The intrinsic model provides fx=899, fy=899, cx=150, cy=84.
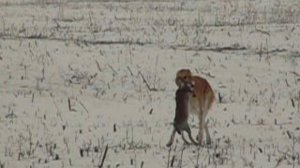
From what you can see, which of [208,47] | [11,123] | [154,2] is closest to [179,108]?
[11,123]

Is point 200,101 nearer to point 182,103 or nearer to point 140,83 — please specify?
point 182,103

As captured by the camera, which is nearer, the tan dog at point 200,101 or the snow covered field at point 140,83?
the snow covered field at point 140,83

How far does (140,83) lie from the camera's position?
1470 centimetres

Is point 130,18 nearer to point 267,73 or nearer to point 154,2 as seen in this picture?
point 154,2

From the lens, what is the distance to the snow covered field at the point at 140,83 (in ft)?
31.2

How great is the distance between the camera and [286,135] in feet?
35.1

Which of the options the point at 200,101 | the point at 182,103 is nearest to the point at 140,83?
the point at 200,101

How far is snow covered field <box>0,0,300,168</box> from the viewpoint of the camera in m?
9.50

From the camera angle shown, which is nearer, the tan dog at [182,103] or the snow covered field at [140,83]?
the tan dog at [182,103]

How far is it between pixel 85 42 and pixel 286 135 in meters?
8.03

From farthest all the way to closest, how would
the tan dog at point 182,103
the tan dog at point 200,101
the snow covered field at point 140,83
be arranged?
the tan dog at point 200,101 < the snow covered field at point 140,83 < the tan dog at point 182,103

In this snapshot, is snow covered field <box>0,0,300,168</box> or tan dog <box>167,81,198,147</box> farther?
snow covered field <box>0,0,300,168</box>

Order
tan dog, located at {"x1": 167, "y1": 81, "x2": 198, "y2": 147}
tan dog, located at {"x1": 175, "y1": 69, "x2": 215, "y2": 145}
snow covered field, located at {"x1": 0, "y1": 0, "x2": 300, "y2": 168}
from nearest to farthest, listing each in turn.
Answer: tan dog, located at {"x1": 167, "y1": 81, "x2": 198, "y2": 147}, snow covered field, located at {"x1": 0, "y1": 0, "x2": 300, "y2": 168}, tan dog, located at {"x1": 175, "y1": 69, "x2": 215, "y2": 145}

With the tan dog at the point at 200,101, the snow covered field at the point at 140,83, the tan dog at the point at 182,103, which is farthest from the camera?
the tan dog at the point at 200,101
